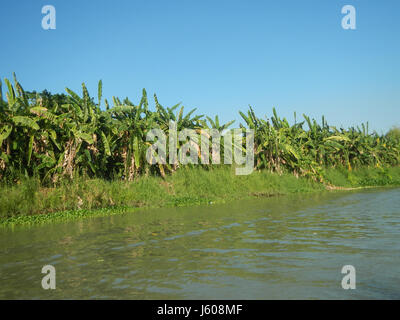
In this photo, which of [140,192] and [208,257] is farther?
[140,192]

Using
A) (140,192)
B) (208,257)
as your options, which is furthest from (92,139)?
(208,257)

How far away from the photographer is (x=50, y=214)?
9312mm

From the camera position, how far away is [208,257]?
508 cm

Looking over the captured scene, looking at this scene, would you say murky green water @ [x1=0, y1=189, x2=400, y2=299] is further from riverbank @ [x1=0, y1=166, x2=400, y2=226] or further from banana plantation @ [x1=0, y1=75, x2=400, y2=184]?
banana plantation @ [x1=0, y1=75, x2=400, y2=184]

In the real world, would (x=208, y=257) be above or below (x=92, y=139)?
below

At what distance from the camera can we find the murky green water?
381 cm

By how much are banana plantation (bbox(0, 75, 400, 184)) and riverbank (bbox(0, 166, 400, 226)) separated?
0.60 metres

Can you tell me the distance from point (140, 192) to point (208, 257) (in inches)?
280

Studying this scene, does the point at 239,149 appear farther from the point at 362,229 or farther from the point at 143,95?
the point at 362,229

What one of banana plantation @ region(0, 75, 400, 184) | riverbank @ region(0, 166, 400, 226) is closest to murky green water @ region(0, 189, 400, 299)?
riverbank @ region(0, 166, 400, 226)

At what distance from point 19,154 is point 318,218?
8467mm

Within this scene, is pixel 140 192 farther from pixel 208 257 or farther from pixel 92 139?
pixel 208 257

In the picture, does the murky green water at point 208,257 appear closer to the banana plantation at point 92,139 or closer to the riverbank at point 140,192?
the riverbank at point 140,192

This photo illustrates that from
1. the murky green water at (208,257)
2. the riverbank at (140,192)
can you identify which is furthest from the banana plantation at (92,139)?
the murky green water at (208,257)
